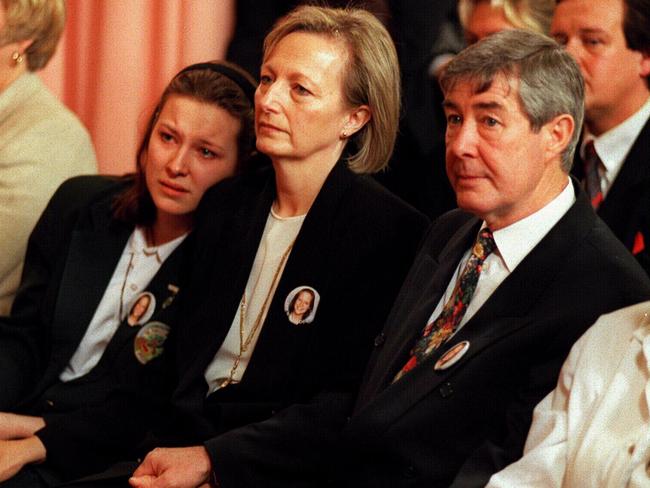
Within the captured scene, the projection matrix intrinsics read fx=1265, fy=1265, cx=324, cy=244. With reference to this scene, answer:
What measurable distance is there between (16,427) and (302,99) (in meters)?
1.01

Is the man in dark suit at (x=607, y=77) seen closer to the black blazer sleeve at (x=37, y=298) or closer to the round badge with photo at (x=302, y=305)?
the round badge with photo at (x=302, y=305)

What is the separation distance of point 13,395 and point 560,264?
146 cm

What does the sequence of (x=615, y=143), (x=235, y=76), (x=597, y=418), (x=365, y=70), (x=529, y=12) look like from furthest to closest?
(x=529, y=12) → (x=615, y=143) → (x=235, y=76) → (x=365, y=70) → (x=597, y=418)

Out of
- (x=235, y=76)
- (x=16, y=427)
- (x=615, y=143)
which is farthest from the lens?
(x=615, y=143)

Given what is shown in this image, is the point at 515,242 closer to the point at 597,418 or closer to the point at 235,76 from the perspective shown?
the point at 597,418

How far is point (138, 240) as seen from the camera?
3152mm

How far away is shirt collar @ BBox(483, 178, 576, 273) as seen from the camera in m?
2.37

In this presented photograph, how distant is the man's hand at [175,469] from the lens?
255 cm

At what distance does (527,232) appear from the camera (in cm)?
237

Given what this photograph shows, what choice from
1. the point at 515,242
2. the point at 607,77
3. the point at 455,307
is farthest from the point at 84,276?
the point at 607,77

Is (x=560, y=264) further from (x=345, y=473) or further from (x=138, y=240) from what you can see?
(x=138, y=240)

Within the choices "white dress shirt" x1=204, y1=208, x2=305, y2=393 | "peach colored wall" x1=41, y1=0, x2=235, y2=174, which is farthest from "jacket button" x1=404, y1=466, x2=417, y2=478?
"peach colored wall" x1=41, y1=0, x2=235, y2=174

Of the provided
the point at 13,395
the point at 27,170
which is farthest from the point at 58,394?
the point at 27,170

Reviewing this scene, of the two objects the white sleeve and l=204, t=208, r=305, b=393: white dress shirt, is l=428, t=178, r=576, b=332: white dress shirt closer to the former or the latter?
the white sleeve
